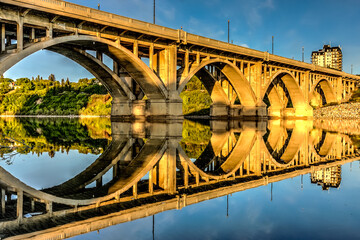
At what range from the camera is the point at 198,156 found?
13.8 m

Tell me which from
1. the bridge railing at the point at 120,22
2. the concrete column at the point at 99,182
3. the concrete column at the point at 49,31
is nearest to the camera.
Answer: the concrete column at the point at 99,182

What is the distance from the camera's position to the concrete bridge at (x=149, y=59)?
24.4m

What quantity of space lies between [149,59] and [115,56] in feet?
12.7

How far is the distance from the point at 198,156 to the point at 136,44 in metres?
21.8

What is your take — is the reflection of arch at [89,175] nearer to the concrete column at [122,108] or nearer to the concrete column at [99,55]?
the concrete column at [99,55]

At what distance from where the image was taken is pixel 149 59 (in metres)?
35.8

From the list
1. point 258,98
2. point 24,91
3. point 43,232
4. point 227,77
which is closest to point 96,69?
point 227,77

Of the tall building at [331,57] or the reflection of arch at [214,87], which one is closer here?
the reflection of arch at [214,87]

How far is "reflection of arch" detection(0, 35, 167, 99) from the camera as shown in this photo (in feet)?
75.8

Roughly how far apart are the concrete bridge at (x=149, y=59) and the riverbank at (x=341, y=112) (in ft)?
12.1

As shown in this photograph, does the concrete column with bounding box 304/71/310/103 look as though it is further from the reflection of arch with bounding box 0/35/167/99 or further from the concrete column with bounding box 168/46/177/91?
the reflection of arch with bounding box 0/35/167/99

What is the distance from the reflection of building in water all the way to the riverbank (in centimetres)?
5095

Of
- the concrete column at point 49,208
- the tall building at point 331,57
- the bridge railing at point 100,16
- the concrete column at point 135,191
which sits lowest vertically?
the concrete column at point 49,208

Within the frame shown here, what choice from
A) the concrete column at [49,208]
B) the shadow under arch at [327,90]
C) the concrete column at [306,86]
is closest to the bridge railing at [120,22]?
the concrete column at [49,208]
